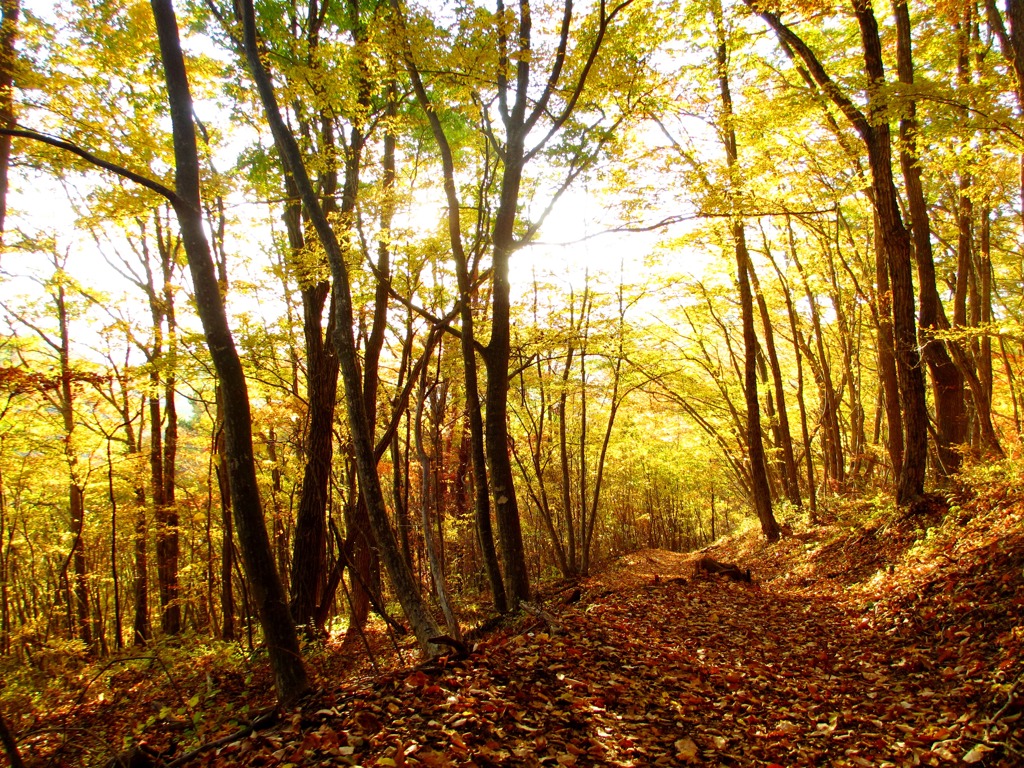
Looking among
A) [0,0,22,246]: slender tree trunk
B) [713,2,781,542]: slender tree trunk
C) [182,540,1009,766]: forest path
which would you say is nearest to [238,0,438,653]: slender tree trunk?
[182,540,1009,766]: forest path

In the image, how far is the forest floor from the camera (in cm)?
322

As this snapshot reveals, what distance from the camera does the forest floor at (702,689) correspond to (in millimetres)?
3221

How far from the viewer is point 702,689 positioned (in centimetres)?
449

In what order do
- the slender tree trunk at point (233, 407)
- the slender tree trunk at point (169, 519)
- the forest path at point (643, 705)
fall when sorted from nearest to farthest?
the forest path at point (643, 705) → the slender tree trunk at point (233, 407) → the slender tree trunk at point (169, 519)

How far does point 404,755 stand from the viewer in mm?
2896

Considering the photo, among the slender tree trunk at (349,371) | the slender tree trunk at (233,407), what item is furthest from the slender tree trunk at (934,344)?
the slender tree trunk at (233,407)

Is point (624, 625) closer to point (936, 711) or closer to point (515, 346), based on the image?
point (936, 711)

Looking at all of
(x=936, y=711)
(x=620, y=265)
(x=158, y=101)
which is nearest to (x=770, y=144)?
(x=620, y=265)

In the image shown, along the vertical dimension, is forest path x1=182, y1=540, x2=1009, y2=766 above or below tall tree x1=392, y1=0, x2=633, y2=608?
below

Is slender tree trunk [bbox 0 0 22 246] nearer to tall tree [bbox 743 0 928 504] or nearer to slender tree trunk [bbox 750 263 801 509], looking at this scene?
tall tree [bbox 743 0 928 504]

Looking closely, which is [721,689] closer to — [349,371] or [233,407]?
[349,371]

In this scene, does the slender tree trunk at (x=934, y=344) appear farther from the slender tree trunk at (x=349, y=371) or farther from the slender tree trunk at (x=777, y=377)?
the slender tree trunk at (x=349, y=371)

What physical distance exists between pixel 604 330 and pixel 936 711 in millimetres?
9431

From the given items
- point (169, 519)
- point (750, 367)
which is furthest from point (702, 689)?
point (169, 519)
